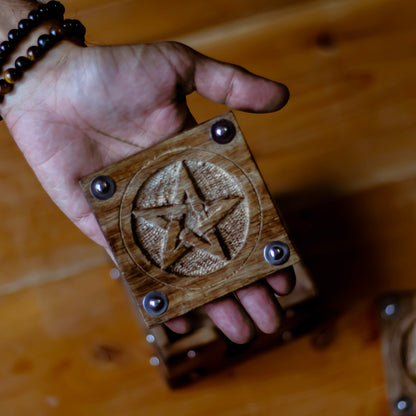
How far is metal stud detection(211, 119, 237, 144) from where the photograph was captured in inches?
37.0

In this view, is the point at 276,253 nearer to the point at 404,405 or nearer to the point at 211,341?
the point at 211,341

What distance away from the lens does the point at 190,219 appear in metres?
0.96

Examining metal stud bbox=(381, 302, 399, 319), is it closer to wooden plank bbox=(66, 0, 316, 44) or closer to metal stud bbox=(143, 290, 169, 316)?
metal stud bbox=(143, 290, 169, 316)

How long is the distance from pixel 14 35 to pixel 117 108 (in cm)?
22

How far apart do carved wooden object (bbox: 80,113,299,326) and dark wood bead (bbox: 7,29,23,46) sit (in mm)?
307

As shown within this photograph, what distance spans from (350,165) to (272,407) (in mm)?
544

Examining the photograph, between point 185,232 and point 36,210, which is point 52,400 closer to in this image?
point 36,210

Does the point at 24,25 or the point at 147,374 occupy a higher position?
the point at 24,25

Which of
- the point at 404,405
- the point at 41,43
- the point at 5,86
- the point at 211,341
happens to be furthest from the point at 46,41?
the point at 404,405

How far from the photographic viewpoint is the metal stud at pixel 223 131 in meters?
0.94

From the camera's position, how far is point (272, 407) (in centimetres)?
125

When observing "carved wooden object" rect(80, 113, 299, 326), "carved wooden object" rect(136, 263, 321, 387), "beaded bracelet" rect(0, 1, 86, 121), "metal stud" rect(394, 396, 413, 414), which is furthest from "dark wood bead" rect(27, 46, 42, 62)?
"metal stud" rect(394, 396, 413, 414)

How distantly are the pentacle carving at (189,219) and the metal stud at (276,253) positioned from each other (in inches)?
1.7

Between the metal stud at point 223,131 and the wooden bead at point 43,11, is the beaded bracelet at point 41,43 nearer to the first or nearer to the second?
the wooden bead at point 43,11
